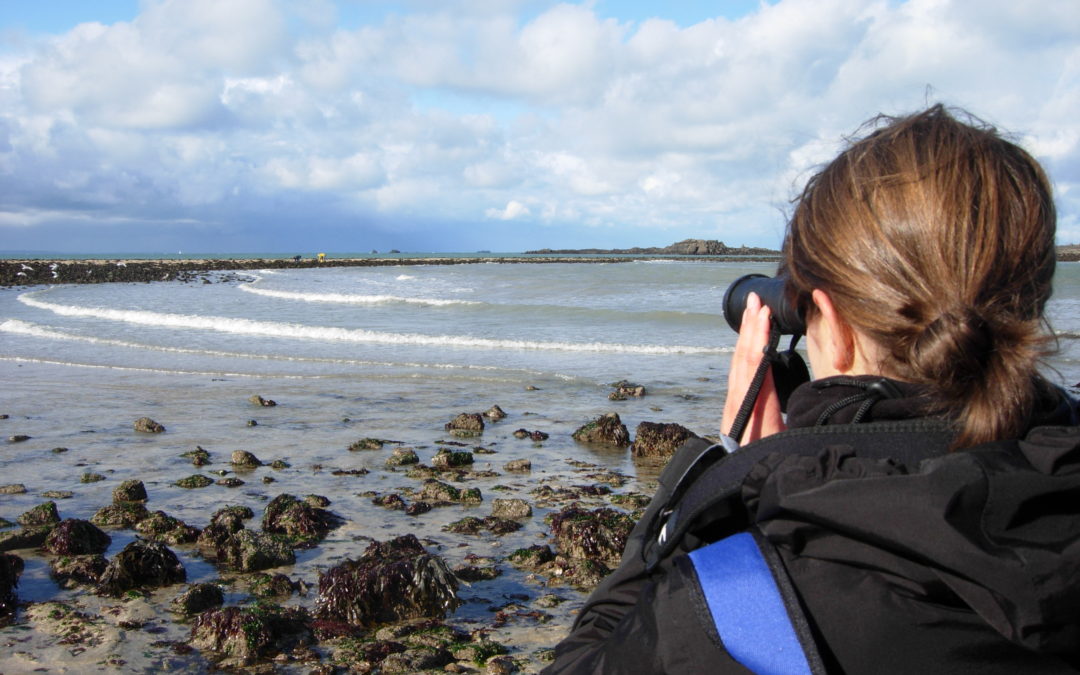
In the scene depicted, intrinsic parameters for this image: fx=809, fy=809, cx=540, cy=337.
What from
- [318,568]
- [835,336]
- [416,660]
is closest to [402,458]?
[318,568]

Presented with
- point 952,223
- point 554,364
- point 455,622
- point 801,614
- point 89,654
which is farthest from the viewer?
point 554,364

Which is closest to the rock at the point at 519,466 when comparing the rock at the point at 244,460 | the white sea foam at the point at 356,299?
the rock at the point at 244,460

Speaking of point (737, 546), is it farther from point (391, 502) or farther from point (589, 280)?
point (589, 280)

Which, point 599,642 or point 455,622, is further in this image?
point 455,622

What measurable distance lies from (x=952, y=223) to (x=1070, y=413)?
36 cm

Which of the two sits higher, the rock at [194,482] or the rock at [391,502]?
the rock at [391,502]

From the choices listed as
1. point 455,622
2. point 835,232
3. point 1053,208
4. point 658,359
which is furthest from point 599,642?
point 658,359

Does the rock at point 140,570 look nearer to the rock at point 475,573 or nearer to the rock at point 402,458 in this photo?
the rock at point 475,573

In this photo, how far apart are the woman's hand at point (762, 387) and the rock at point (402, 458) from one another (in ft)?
19.4

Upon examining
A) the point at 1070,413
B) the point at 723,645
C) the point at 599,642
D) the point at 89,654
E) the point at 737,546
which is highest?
the point at 1070,413

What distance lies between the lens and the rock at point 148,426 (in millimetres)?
8453

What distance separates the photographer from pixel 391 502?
5910 mm

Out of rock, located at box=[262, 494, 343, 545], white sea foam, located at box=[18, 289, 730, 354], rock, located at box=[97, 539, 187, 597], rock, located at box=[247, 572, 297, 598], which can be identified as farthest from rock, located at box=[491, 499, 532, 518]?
white sea foam, located at box=[18, 289, 730, 354]

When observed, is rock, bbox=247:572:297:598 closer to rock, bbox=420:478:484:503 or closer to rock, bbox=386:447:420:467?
rock, bbox=420:478:484:503
